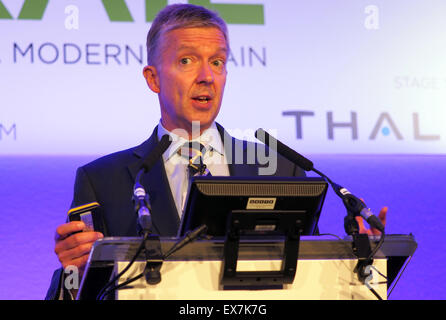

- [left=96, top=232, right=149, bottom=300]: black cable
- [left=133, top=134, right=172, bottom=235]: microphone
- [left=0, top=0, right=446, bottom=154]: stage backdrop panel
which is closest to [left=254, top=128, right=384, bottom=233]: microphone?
[left=133, top=134, right=172, bottom=235]: microphone

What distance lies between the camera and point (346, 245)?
1565mm

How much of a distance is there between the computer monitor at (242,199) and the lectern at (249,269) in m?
0.06

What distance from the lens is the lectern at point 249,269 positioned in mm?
1443

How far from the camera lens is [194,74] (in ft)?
8.06

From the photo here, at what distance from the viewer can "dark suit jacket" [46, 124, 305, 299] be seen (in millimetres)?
2248

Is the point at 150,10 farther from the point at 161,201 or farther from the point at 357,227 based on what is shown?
the point at 357,227

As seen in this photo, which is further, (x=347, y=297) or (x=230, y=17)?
(x=230, y=17)

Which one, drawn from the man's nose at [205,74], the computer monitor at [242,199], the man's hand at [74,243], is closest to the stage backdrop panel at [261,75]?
the man's nose at [205,74]

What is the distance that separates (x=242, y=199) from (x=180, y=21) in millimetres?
1190

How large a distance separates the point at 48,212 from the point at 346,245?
2128 mm

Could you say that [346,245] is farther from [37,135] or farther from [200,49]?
[37,135]

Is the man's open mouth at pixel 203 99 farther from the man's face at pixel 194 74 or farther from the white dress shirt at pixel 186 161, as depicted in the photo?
the white dress shirt at pixel 186 161
